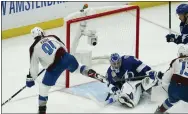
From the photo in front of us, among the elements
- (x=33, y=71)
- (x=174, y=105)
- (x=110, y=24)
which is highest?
(x=110, y=24)

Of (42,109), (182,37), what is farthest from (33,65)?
(182,37)

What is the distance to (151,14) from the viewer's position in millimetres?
6965

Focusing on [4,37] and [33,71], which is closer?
[33,71]

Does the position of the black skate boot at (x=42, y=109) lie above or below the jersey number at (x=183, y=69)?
below

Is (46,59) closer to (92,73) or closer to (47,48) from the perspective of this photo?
(47,48)

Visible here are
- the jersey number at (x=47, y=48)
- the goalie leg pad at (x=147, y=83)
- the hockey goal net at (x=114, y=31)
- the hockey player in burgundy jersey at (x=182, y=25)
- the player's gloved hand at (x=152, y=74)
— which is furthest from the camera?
the hockey goal net at (x=114, y=31)

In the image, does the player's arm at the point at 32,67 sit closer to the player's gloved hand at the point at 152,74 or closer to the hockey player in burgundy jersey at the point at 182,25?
the player's gloved hand at the point at 152,74

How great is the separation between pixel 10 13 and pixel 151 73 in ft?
7.29

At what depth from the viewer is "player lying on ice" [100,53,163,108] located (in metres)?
4.48

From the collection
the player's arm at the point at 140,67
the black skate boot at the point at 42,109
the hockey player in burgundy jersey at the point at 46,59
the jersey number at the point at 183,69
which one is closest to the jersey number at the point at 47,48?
the hockey player in burgundy jersey at the point at 46,59

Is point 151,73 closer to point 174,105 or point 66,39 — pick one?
point 174,105

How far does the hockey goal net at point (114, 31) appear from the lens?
4.98 meters

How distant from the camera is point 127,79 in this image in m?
4.59

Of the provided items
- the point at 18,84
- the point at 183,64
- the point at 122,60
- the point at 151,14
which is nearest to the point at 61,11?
the point at 151,14
